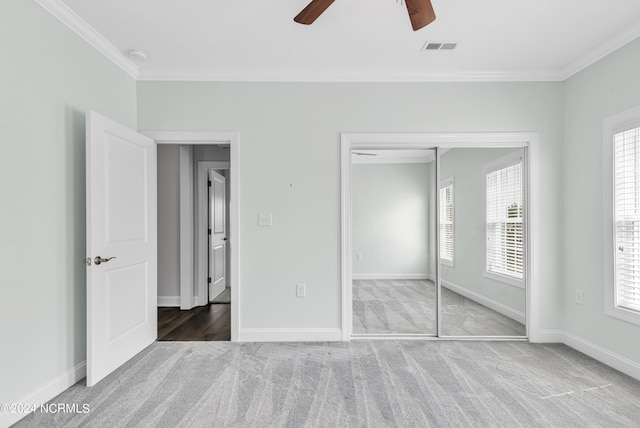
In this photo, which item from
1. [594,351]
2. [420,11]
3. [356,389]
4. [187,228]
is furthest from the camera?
[187,228]

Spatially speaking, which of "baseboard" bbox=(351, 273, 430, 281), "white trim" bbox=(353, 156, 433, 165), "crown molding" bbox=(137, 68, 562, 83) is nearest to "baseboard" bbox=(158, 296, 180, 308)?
"baseboard" bbox=(351, 273, 430, 281)

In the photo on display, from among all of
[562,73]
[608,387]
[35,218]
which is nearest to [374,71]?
[562,73]

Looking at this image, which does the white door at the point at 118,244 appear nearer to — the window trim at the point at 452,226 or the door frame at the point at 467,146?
the door frame at the point at 467,146

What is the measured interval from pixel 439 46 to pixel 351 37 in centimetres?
76

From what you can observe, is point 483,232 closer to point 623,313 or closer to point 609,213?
point 609,213

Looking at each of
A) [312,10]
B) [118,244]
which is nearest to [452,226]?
[312,10]

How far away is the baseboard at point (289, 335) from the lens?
10.4 ft

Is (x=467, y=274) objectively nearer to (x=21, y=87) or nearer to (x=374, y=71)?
(x=374, y=71)

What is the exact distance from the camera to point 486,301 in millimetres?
3297

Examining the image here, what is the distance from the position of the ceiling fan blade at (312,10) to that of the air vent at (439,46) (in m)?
1.27

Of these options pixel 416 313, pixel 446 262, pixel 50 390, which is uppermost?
pixel 446 262

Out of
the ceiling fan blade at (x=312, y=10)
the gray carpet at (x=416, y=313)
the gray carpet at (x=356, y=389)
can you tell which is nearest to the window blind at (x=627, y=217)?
the gray carpet at (x=356, y=389)

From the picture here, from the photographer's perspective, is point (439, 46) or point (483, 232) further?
point (483, 232)

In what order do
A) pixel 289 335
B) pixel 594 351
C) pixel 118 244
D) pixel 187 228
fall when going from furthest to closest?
pixel 187 228
pixel 289 335
pixel 594 351
pixel 118 244
